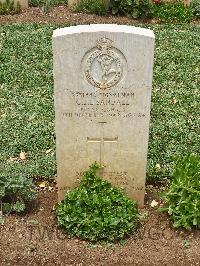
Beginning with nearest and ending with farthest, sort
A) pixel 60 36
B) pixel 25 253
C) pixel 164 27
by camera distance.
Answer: pixel 60 36 → pixel 25 253 → pixel 164 27

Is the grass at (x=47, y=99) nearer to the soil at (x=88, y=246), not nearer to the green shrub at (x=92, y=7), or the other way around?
the soil at (x=88, y=246)

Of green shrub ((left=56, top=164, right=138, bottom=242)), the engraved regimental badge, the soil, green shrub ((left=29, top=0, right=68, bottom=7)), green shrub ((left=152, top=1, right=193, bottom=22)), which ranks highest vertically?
green shrub ((left=29, top=0, right=68, bottom=7))

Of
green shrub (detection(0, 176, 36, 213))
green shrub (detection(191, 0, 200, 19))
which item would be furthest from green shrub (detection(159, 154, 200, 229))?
green shrub (detection(191, 0, 200, 19))

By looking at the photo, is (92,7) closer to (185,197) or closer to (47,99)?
→ (47,99)

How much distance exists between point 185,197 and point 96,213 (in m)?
0.80

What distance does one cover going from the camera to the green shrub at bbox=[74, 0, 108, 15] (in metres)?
10.5

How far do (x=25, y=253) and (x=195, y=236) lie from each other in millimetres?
1507

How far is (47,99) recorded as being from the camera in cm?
772

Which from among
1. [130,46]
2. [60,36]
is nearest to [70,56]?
[60,36]

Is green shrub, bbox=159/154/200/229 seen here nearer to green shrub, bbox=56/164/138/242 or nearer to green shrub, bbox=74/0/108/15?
green shrub, bbox=56/164/138/242

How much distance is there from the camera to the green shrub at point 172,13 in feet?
34.9

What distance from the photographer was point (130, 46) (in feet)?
15.6

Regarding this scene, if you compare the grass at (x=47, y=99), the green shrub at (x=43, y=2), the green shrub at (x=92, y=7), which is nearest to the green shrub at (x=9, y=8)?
the green shrub at (x=43, y=2)

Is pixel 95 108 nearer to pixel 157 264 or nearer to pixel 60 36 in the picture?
pixel 60 36
